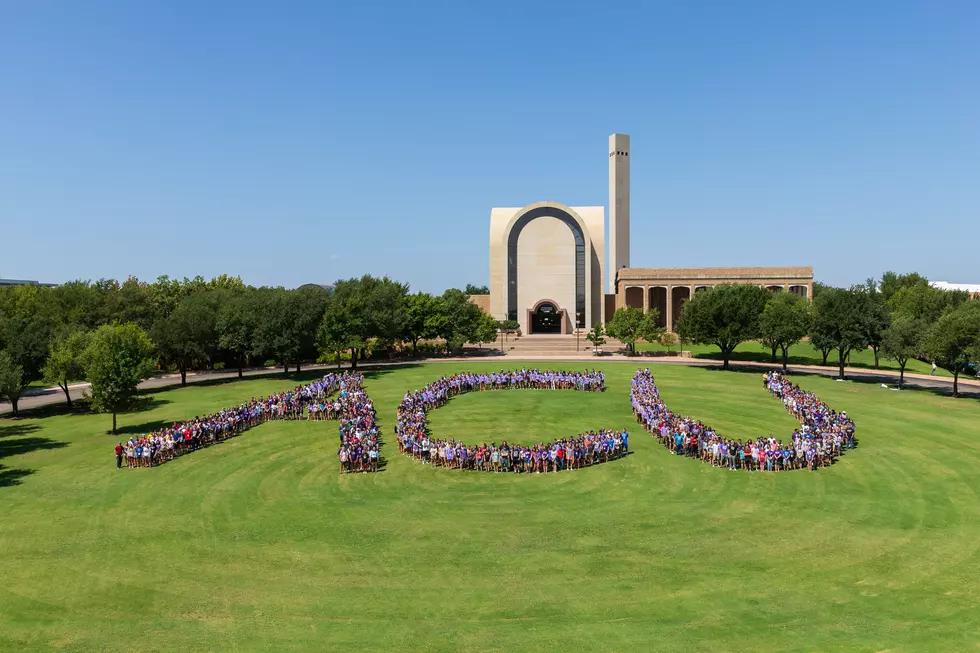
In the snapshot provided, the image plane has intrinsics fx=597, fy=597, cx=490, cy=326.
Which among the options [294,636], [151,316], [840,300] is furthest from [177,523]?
[840,300]

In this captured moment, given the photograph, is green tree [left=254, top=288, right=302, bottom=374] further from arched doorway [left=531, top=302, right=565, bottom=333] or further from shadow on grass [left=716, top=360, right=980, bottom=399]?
arched doorway [left=531, top=302, right=565, bottom=333]

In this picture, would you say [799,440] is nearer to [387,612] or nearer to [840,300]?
[387,612]

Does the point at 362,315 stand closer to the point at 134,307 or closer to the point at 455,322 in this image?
the point at 455,322

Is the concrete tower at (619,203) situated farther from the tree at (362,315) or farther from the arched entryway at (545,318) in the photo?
the tree at (362,315)

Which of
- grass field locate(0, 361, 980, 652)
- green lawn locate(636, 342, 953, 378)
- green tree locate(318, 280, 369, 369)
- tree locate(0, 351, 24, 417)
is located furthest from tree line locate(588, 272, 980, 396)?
tree locate(0, 351, 24, 417)

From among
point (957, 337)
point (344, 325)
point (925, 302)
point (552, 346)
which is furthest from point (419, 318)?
point (925, 302)
